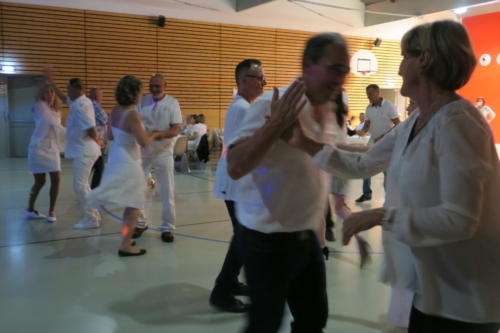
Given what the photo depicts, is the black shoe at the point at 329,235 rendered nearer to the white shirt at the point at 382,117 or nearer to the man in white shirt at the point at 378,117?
the man in white shirt at the point at 378,117

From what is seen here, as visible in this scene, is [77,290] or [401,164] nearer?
[401,164]

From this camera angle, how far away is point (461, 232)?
3.38 feet

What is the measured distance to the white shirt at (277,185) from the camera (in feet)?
4.61

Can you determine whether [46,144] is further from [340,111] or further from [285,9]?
[285,9]

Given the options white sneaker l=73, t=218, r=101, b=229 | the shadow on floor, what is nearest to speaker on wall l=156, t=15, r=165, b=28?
white sneaker l=73, t=218, r=101, b=229

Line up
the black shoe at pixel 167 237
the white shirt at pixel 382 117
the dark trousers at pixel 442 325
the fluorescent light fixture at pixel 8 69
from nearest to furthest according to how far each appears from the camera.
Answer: the dark trousers at pixel 442 325, the black shoe at pixel 167 237, the white shirt at pixel 382 117, the fluorescent light fixture at pixel 8 69

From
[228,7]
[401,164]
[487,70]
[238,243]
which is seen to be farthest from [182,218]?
[487,70]

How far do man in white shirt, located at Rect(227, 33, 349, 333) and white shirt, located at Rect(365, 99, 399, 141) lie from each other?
5161 mm

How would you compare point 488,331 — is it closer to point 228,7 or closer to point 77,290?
point 77,290

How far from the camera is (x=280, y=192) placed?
4.65 feet

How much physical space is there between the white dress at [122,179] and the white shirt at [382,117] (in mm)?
3903

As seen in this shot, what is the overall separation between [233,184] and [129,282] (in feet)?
3.96

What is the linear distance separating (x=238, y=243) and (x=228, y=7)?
41.3 ft

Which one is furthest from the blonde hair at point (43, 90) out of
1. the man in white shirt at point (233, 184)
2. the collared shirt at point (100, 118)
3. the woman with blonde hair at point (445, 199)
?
the woman with blonde hair at point (445, 199)
